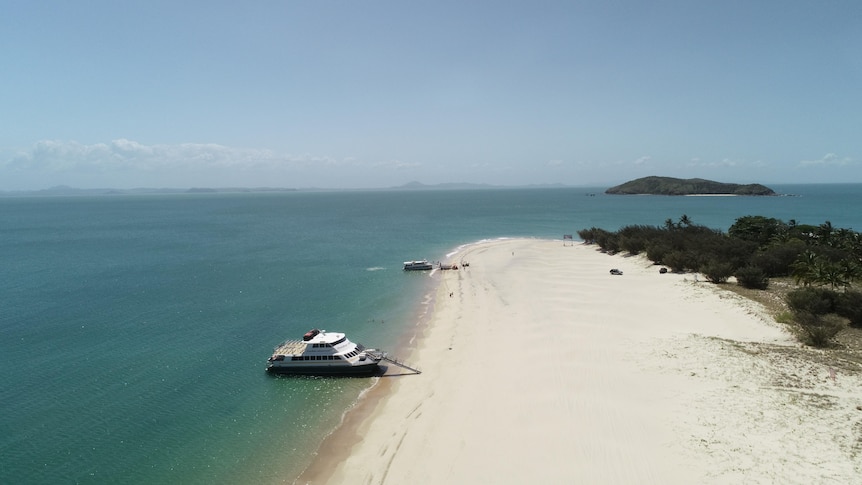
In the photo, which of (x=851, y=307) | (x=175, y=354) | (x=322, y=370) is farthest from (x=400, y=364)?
(x=851, y=307)

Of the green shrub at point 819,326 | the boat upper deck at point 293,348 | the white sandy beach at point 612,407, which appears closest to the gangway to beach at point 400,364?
the white sandy beach at point 612,407

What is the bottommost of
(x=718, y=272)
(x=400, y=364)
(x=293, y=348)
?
(x=400, y=364)

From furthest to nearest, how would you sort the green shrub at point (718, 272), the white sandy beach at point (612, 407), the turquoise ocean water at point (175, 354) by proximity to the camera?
1. the green shrub at point (718, 272)
2. the turquoise ocean water at point (175, 354)
3. the white sandy beach at point (612, 407)

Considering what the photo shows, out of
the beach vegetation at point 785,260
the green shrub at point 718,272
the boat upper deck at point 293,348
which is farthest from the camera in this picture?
the green shrub at point 718,272

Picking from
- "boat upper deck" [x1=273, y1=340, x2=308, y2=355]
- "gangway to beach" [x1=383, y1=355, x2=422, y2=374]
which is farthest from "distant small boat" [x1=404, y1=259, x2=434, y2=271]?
"boat upper deck" [x1=273, y1=340, x2=308, y2=355]

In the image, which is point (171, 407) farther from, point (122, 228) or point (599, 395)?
point (122, 228)

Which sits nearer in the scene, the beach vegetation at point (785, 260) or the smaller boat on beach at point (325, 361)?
the smaller boat on beach at point (325, 361)

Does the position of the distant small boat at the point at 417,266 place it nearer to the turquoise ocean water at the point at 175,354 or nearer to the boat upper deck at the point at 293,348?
the turquoise ocean water at the point at 175,354

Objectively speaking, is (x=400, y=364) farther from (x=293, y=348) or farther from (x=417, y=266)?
(x=417, y=266)

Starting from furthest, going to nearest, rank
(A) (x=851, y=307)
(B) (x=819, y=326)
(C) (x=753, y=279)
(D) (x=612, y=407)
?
(C) (x=753, y=279) < (A) (x=851, y=307) < (B) (x=819, y=326) < (D) (x=612, y=407)
